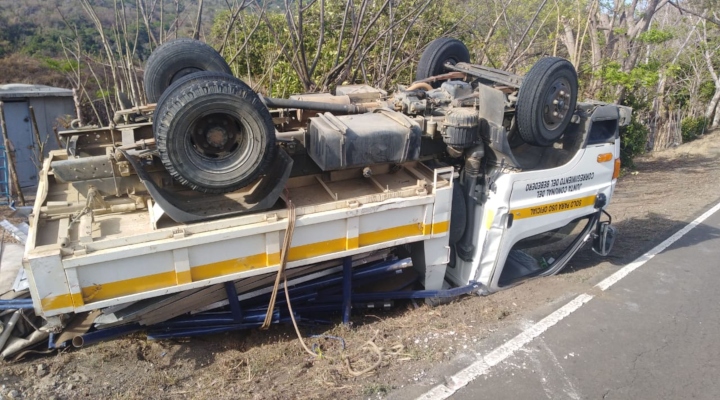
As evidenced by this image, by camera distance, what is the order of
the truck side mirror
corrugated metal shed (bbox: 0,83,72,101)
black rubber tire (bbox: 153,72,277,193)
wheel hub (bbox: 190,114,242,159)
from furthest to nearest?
corrugated metal shed (bbox: 0,83,72,101) → the truck side mirror → wheel hub (bbox: 190,114,242,159) → black rubber tire (bbox: 153,72,277,193)

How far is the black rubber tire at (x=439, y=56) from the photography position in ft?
20.3

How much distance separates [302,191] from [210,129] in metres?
1.03

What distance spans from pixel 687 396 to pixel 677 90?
21.2 meters

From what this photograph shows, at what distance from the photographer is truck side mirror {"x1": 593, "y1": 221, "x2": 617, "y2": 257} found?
5594 mm

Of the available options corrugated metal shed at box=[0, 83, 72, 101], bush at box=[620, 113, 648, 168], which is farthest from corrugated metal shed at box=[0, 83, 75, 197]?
bush at box=[620, 113, 648, 168]

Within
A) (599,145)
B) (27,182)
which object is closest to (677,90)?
(599,145)

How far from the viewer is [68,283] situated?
10.5 ft

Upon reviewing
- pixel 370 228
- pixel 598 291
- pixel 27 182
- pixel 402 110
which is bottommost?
pixel 27 182

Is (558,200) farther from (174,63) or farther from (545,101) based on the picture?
(174,63)

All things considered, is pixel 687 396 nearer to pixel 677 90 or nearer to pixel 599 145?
pixel 599 145

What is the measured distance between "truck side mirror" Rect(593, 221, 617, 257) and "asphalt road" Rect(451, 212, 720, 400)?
1.28ft

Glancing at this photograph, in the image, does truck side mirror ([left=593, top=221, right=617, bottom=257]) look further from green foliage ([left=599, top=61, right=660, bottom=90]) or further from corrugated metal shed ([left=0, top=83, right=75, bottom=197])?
corrugated metal shed ([left=0, top=83, right=75, bottom=197])

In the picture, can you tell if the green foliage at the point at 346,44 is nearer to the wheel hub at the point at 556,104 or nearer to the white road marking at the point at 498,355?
the wheel hub at the point at 556,104

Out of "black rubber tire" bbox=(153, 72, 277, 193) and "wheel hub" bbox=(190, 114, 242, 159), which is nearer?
"black rubber tire" bbox=(153, 72, 277, 193)
